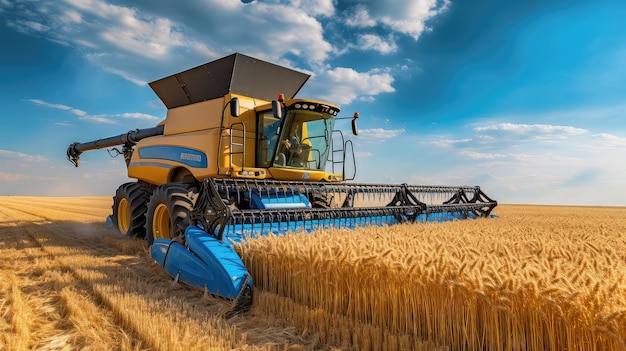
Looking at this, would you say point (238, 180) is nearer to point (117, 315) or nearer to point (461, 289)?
point (117, 315)

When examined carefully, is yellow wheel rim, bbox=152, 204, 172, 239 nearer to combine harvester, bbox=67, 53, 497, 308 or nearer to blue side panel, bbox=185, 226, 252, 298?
combine harvester, bbox=67, 53, 497, 308

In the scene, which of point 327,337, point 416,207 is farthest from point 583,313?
point 416,207

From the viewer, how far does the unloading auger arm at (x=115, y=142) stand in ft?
30.2

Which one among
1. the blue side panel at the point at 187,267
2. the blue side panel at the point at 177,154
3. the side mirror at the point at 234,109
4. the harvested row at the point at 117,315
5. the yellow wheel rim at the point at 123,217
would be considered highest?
the side mirror at the point at 234,109

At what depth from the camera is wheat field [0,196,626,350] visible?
1967mm

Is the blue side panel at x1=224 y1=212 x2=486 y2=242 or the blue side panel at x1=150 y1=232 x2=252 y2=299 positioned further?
the blue side panel at x1=224 y1=212 x2=486 y2=242

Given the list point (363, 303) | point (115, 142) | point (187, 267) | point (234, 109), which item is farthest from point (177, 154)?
point (363, 303)

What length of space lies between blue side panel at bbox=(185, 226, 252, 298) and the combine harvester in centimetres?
1

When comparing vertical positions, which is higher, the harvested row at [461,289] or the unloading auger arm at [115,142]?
the unloading auger arm at [115,142]

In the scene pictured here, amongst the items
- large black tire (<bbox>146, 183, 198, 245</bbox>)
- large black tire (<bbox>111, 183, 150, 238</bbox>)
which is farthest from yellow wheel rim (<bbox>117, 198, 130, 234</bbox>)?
large black tire (<bbox>146, 183, 198, 245</bbox>)

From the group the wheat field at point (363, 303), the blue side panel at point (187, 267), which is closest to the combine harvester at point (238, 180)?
the blue side panel at point (187, 267)

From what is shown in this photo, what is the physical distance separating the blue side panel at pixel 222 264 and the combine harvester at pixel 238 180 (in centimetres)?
1

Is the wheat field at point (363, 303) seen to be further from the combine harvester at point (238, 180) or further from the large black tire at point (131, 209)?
the large black tire at point (131, 209)

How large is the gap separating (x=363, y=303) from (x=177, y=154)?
5.25m
